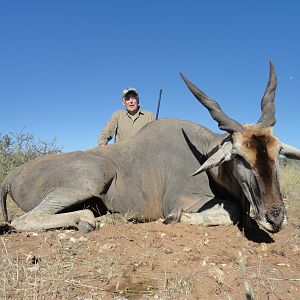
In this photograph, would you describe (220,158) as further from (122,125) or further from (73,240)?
(122,125)

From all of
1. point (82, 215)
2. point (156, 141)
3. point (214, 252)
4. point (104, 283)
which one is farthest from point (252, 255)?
point (156, 141)

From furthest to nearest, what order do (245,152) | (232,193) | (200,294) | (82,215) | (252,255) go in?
1. (232,193)
2. (82,215)
3. (245,152)
4. (252,255)
5. (200,294)

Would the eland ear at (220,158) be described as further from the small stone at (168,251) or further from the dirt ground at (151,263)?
the small stone at (168,251)

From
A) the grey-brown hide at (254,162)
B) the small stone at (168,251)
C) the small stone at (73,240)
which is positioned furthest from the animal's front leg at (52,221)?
the grey-brown hide at (254,162)

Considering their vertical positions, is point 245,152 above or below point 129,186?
above

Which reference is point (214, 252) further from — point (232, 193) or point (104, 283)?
point (232, 193)

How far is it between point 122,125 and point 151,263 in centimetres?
459

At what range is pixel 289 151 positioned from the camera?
149 inches

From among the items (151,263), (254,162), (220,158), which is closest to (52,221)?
(151,263)

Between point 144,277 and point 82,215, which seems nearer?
point 144,277

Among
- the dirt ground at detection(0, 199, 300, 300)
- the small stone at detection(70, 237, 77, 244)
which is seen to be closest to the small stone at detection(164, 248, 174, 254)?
the dirt ground at detection(0, 199, 300, 300)

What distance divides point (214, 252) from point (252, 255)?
0.28 m

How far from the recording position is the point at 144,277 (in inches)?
96.1

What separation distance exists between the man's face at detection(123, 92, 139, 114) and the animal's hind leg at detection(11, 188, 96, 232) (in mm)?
3169
